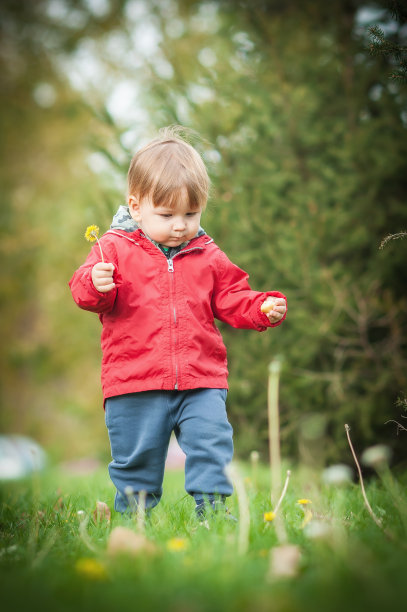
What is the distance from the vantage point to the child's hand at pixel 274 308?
7.89 feet

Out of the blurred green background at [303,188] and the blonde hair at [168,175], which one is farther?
the blurred green background at [303,188]

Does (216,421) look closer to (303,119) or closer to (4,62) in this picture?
(303,119)

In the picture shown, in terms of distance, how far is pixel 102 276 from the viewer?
7.60ft

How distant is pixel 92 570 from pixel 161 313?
1270 millimetres

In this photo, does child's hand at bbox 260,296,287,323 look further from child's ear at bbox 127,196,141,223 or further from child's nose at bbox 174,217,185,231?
child's ear at bbox 127,196,141,223

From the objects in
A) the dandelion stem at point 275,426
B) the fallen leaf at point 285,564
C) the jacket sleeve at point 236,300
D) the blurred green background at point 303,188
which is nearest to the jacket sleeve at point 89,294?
the jacket sleeve at point 236,300

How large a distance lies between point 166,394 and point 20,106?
40.6 ft

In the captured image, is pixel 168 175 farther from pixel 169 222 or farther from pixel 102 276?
pixel 102 276

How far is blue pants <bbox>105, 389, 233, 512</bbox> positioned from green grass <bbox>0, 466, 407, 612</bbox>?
10.2 inches

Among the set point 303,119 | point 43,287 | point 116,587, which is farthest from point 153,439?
point 43,287

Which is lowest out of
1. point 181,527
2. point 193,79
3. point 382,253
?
point 181,527

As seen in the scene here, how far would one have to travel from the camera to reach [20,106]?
43.4ft

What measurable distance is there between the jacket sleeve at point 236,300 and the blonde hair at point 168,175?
33cm

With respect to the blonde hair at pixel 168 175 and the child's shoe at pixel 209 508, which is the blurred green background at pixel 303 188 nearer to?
the blonde hair at pixel 168 175
